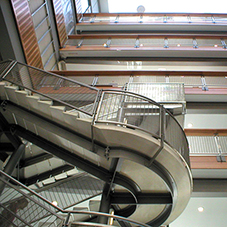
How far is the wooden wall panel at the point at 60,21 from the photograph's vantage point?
1224 centimetres

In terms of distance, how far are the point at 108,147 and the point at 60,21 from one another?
10.2 m

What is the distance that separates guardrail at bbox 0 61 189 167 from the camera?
15.0 ft

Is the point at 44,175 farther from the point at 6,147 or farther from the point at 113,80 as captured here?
the point at 113,80

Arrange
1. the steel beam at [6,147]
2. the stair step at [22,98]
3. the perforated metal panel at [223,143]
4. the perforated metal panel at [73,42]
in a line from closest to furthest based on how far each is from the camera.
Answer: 1. the stair step at [22,98]
2. the steel beam at [6,147]
3. the perforated metal panel at [223,143]
4. the perforated metal panel at [73,42]

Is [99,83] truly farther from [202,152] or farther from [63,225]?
[63,225]

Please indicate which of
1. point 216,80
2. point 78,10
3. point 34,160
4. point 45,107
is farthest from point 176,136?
point 78,10

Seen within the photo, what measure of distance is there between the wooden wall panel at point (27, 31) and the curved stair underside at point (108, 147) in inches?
167

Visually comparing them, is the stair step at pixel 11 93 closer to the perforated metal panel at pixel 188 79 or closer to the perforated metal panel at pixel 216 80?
the perforated metal panel at pixel 188 79

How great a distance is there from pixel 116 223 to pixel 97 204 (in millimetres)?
1030

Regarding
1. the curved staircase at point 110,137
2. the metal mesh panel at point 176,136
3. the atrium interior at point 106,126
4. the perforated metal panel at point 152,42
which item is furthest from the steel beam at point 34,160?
the perforated metal panel at point 152,42

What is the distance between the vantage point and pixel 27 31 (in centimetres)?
921

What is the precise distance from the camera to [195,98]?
821cm

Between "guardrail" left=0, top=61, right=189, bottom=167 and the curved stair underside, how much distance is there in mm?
171

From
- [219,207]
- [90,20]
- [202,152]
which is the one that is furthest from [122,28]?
[219,207]
